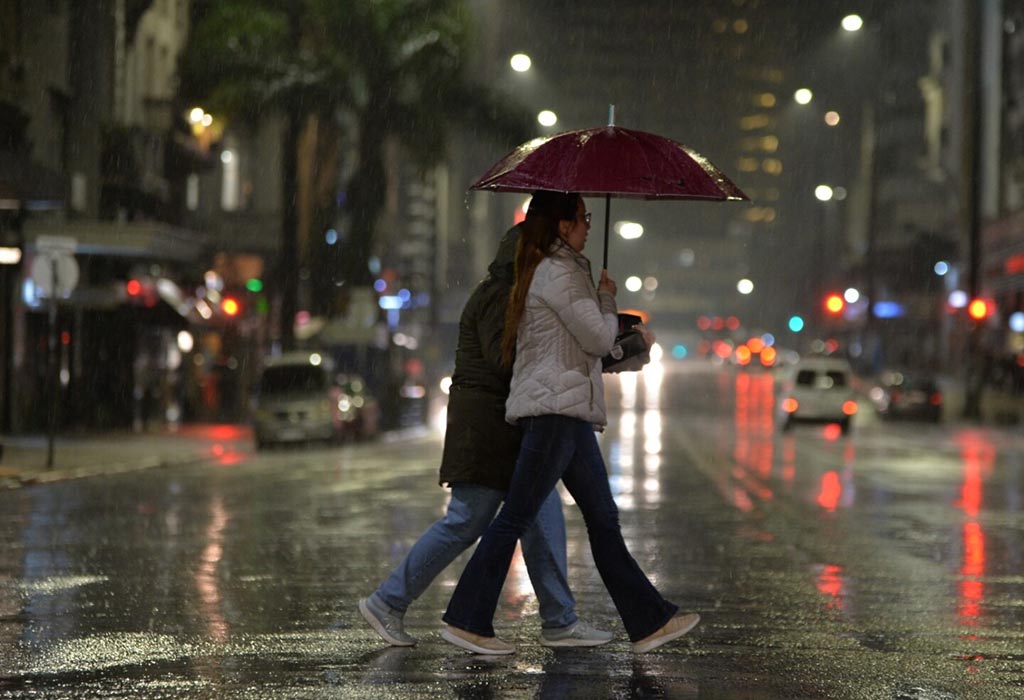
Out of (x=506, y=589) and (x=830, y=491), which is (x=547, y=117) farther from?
(x=506, y=589)

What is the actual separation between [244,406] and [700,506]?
28452mm

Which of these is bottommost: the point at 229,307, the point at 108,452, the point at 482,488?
the point at 108,452

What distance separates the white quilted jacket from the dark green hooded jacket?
13 centimetres

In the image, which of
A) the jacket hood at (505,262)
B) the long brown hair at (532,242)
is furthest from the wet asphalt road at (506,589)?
the jacket hood at (505,262)

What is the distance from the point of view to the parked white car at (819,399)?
126ft

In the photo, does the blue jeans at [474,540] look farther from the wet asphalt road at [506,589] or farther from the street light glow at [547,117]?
the street light glow at [547,117]

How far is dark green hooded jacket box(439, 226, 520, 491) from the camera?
7926 mm

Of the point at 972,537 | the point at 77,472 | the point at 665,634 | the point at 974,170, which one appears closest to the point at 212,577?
the point at 665,634

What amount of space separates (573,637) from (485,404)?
1.23 m

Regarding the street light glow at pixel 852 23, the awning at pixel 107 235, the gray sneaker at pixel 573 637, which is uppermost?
the street light glow at pixel 852 23

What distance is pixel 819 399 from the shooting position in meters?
38.5

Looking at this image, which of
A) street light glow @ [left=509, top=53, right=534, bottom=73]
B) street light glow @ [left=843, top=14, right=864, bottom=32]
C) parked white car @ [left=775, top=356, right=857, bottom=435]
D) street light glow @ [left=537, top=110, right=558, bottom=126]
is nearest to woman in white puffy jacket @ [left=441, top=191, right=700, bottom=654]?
parked white car @ [left=775, top=356, right=857, bottom=435]

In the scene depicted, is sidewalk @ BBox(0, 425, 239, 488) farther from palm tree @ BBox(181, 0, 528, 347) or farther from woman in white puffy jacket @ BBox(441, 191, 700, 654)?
woman in white puffy jacket @ BBox(441, 191, 700, 654)

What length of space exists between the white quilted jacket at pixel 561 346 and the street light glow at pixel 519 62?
1566 inches
